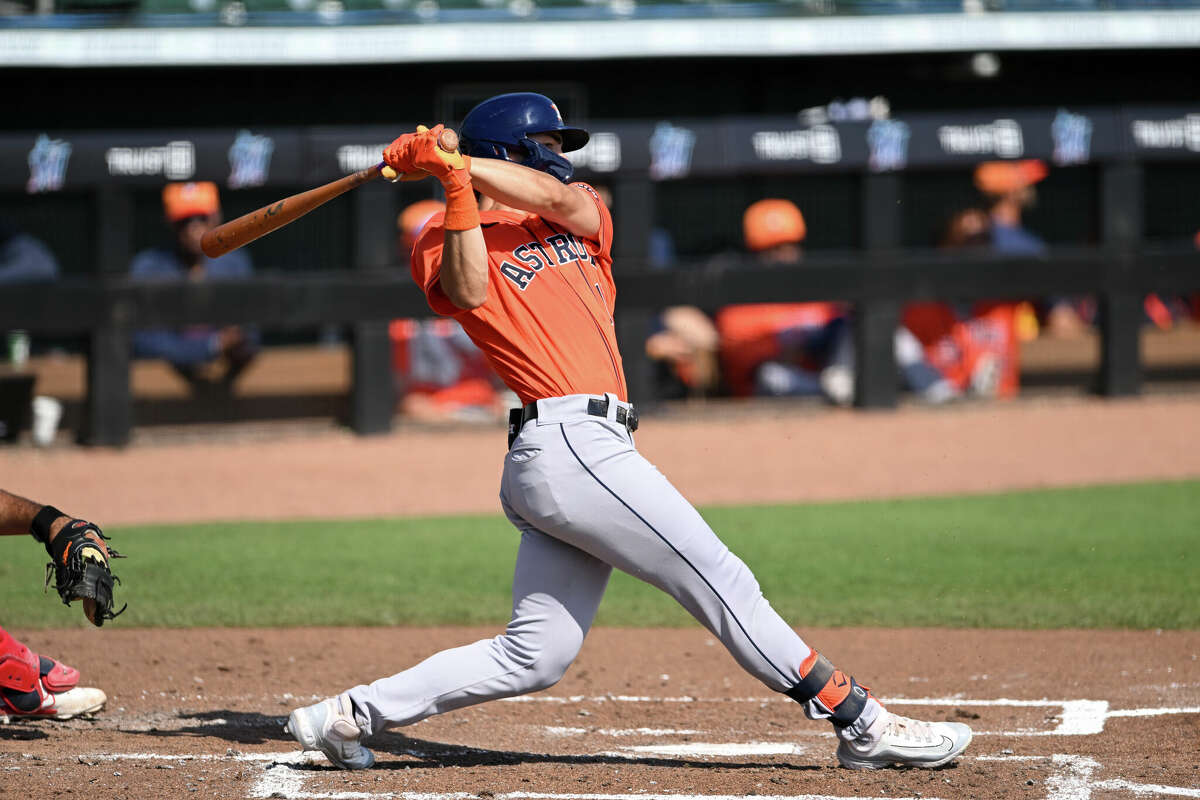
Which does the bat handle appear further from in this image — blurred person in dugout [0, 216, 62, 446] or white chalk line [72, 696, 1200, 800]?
blurred person in dugout [0, 216, 62, 446]

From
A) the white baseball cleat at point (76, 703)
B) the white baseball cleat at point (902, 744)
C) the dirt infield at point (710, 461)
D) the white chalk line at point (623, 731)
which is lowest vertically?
the dirt infield at point (710, 461)

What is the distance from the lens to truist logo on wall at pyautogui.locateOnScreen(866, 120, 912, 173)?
11062 mm

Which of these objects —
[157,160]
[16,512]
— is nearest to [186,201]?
[157,160]

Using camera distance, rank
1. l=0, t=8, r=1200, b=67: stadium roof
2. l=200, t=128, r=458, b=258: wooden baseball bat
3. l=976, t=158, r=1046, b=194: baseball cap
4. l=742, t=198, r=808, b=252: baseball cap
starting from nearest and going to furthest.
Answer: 1. l=200, t=128, r=458, b=258: wooden baseball bat
2. l=742, t=198, r=808, b=252: baseball cap
3. l=976, t=158, r=1046, b=194: baseball cap
4. l=0, t=8, r=1200, b=67: stadium roof

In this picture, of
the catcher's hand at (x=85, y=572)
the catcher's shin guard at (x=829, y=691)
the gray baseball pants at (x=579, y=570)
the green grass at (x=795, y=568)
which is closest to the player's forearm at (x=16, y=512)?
the catcher's hand at (x=85, y=572)

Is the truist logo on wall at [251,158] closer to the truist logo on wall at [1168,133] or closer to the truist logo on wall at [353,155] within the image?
the truist logo on wall at [353,155]

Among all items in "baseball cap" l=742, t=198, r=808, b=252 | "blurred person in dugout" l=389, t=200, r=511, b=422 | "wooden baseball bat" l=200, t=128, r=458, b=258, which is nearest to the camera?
"wooden baseball bat" l=200, t=128, r=458, b=258

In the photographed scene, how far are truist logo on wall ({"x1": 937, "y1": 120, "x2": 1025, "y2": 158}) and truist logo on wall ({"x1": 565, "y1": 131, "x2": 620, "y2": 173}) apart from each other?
2434mm

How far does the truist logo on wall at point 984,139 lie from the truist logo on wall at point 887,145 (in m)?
0.29

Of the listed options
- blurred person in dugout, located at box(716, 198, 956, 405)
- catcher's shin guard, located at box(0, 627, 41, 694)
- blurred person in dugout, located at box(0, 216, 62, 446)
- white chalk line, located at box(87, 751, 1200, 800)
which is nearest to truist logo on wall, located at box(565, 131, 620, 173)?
blurred person in dugout, located at box(716, 198, 956, 405)

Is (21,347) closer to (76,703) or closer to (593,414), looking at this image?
(76,703)

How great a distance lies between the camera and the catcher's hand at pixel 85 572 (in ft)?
12.0

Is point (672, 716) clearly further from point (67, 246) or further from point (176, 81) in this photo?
point (176, 81)

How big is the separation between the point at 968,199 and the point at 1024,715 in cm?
759
